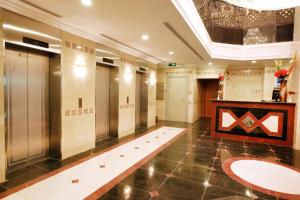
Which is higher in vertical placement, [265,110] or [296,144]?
[265,110]

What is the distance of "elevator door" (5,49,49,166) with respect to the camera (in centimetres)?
326

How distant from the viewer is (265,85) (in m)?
7.77

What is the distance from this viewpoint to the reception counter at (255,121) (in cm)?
526

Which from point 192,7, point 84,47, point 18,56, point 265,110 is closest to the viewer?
point 18,56

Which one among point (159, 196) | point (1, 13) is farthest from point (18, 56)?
point (159, 196)

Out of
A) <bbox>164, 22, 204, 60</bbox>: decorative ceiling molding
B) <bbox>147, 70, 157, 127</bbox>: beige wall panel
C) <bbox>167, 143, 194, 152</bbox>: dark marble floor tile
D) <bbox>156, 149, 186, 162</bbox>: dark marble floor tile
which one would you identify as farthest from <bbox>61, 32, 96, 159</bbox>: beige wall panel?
<bbox>147, 70, 157, 127</bbox>: beige wall panel

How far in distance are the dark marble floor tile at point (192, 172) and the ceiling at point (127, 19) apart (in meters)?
2.92

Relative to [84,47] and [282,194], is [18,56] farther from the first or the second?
[282,194]

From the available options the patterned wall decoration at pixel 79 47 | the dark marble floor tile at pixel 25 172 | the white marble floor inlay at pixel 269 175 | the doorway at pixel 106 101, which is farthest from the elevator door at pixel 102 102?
the white marble floor inlay at pixel 269 175

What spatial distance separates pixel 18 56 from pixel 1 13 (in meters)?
0.80

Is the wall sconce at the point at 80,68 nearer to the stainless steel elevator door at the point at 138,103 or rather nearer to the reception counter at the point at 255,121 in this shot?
the stainless steel elevator door at the point at 138,103

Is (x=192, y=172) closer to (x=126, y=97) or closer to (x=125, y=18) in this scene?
(x=125, y=18)

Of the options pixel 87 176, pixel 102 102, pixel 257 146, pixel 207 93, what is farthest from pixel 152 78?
pixel 87 176

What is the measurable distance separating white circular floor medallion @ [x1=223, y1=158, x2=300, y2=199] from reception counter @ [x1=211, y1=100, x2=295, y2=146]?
184 centimetres
